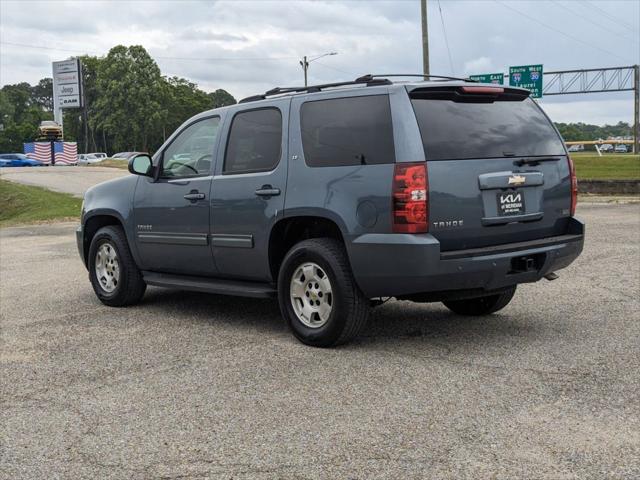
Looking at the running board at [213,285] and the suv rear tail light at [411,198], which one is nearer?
the suv rear tail light at [411,198]

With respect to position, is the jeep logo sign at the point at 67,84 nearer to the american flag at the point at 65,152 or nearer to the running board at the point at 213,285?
the american flag at the point at 65,152

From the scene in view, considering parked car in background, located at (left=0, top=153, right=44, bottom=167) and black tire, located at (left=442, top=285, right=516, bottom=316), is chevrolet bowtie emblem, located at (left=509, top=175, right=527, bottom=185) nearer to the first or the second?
black tire, located at (left=442, top=285, right=516, bottom=316)

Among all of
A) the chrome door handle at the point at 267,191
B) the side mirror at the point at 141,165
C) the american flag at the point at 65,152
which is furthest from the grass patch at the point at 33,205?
the american flag at the point at 65,152

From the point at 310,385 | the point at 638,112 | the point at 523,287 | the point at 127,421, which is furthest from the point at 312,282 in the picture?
the point at 638,112

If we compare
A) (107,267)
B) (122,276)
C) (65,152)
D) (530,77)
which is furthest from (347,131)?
(65,152)

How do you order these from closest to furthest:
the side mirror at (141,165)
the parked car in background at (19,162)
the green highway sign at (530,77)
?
the side mirror at (141,165), the green highway sign at (530,77), the parked car in background at (19,162)

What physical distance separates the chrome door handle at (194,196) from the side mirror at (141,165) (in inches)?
25.0

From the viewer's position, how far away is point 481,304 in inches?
272

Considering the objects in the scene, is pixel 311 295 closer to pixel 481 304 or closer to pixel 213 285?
pixel 213 285

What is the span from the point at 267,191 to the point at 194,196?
3.17ft

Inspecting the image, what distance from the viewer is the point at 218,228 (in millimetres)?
6621

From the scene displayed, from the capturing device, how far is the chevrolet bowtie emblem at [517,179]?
5680 millimetres

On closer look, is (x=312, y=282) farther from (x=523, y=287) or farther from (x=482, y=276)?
(x=523, y=287)

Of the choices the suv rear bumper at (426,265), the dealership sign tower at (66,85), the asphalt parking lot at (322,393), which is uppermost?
the dealership sign tower at (66,85)
